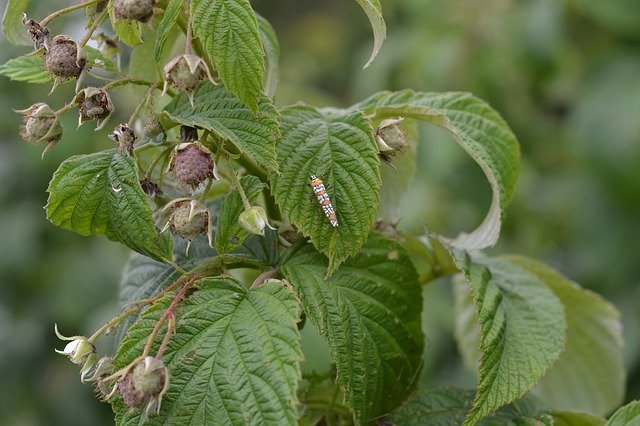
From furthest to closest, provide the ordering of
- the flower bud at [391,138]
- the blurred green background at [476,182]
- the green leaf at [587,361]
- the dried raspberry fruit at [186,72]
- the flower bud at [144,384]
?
the blurred green background at [476,182] < the green leaf at [587,361] < the flower bud at [391,138] < the dried raspberry fruit at [186,72] < the flower bud at [144,384]

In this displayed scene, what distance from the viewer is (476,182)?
156 inches

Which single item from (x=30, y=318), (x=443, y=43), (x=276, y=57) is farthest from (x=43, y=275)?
(x=276, y=57)

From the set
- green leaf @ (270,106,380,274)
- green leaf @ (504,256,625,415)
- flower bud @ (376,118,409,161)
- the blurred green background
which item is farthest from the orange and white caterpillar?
the blurred green background

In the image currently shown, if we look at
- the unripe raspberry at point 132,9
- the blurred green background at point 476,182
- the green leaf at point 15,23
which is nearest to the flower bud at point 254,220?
the unripe raspberry at point 132,9

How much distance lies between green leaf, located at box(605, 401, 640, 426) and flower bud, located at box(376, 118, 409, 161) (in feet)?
1.41

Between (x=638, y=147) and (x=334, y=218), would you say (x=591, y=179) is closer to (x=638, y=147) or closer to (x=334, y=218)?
(x=638, y=147)

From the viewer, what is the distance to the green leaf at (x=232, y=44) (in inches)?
43.1

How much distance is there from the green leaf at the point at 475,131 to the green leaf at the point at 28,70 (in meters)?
0.45

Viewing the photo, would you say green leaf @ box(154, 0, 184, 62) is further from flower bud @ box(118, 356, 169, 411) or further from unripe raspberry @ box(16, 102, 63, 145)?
flower bud @ box(118, 356, 169, 411)

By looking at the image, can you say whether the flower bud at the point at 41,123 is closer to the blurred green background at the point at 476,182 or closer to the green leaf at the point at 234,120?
the green leaf at the point at 234,120

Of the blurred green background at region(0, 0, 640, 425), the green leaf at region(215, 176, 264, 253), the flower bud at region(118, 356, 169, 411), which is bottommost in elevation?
the blurred green background at region(0, 0, 640, 425)

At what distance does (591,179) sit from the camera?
142 inches

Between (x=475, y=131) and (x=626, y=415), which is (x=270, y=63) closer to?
(x=475, y=131)

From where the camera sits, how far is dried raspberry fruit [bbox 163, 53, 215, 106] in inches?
43.4
